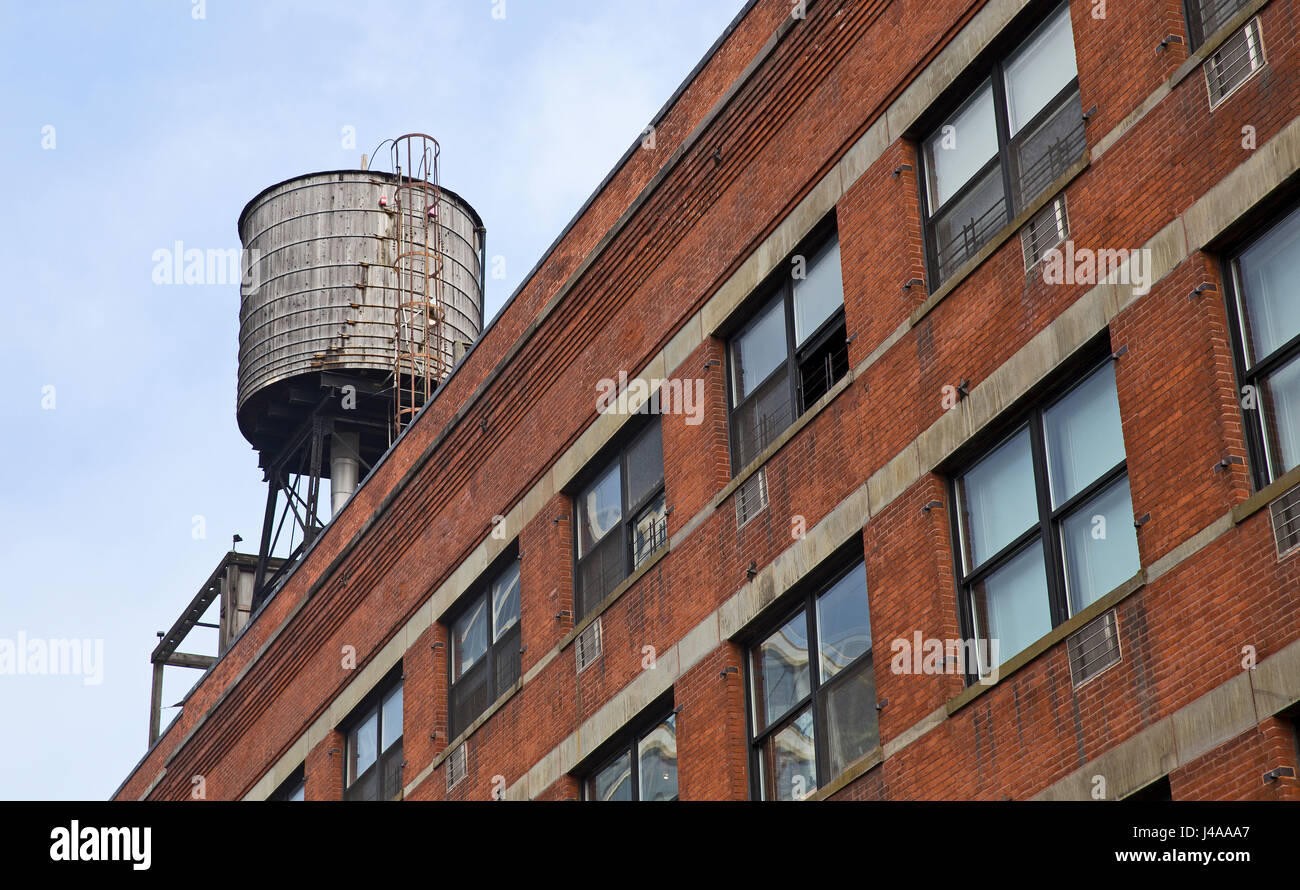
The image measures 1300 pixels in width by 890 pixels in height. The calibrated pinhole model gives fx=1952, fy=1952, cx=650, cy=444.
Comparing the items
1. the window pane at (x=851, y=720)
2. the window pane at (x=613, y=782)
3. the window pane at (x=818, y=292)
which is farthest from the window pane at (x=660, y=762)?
the window pane at (x=818, y=292)

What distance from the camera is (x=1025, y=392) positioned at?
16.3 m

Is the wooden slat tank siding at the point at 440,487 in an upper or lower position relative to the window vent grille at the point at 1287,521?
upper

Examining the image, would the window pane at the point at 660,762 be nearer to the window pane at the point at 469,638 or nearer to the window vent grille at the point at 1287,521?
the window pane at the point at 469,638

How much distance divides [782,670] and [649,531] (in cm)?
357

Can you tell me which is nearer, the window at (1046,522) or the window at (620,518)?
the window at (1046,522)

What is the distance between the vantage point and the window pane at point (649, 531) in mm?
22031

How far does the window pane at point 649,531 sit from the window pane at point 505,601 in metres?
2.87

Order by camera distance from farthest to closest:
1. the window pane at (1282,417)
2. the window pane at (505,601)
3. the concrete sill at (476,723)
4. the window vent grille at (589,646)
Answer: the window pane at (505,601) → the concrete sill at (476,723) → the window vent grille at (589,646) → the window pane at (1282,417)

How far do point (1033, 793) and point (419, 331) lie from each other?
26782 millimetres

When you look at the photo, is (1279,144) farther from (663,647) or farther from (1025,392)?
(663,647)

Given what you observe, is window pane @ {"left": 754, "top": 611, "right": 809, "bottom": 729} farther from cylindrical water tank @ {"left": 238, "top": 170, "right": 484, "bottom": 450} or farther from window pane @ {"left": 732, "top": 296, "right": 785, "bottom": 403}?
cylindrical water tank @ {"left": 238, "top": 170, "right": 484, "bottom": 450}

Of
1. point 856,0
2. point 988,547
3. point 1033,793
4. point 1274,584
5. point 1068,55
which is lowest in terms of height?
point 1033,793
